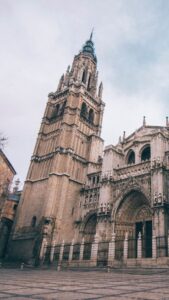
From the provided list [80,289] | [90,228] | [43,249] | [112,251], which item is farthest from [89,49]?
[80,289]

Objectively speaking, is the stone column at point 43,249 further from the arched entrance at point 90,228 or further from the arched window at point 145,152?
the arched window at point 145,152

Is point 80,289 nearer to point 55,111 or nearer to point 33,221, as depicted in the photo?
point 33,221

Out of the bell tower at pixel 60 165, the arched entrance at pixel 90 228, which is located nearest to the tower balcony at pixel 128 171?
the arched entrance at pixel 90 228

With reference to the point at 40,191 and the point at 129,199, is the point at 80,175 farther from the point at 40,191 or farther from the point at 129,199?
the point at 129,199

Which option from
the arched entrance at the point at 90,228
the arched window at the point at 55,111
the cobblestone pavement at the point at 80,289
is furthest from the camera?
the arched window at the point at 55,111

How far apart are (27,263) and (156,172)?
50.3ft

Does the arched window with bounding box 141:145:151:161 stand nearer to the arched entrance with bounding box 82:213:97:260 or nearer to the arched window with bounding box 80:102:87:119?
the arched entrance with bounding box 82:213:97:260

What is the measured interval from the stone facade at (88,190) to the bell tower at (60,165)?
0.09 metres

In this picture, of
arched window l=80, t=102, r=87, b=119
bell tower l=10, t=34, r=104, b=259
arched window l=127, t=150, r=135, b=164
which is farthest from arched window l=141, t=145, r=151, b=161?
arched window l=80, t=102, r=87, b=119

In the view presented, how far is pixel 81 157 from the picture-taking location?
3161 centimetres

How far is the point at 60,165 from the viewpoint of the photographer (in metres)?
29.1

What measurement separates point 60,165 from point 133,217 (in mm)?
10374

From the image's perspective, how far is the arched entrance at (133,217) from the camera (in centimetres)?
2241

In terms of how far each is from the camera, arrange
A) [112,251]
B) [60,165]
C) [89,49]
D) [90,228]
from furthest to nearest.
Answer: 1. [89,49]
2. [60,165]
3. [90,228]
4. [112,251]
